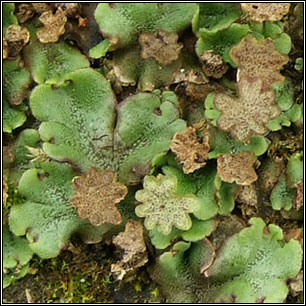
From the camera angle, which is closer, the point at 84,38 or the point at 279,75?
the point at 279,75

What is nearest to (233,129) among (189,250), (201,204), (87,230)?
(201,204)

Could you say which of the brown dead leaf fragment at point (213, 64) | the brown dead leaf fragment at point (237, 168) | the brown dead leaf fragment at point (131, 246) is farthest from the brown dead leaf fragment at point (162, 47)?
the brown dead leaf fragment at point (131, 246)

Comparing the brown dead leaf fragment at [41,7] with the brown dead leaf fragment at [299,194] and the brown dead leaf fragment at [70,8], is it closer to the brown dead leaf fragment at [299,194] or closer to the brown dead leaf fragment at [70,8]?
the brown dead leaf fragment at [70,8]

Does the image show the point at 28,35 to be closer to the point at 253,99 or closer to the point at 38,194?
the point at 38,194

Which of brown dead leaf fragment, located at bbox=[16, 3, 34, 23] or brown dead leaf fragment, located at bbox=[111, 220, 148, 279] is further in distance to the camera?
brown dead leaf fragment, located at bbox=[16, 3, 34, 23]

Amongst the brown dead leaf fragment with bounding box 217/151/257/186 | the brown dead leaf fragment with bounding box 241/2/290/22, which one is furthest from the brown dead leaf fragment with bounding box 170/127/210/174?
the brown dead leaf fragment with bounding box 241/2/290/22

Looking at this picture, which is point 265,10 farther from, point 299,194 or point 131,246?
point 131,246

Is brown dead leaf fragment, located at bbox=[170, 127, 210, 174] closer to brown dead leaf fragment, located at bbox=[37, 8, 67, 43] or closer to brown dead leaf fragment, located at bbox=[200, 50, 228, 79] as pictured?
brown dead leaf fragment, located at bbox=[200, 50, 228, 79]
